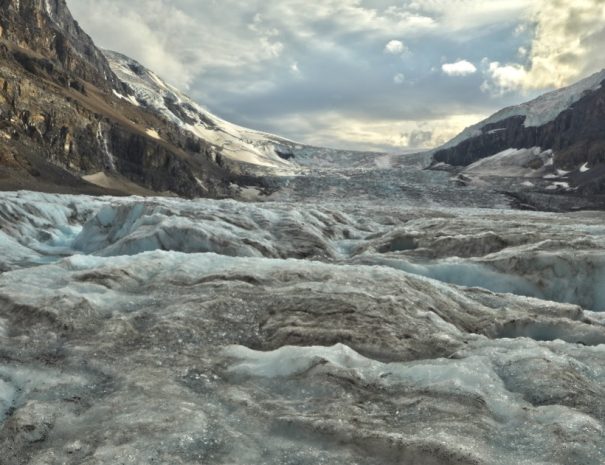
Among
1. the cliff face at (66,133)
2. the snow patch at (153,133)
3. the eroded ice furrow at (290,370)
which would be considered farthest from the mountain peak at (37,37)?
the eroded ice furrow at (290,370)

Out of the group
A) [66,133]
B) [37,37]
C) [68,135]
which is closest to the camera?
[66,133]

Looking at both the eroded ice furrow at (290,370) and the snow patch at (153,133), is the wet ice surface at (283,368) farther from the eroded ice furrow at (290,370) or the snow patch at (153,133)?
the snow patch at (153,133)

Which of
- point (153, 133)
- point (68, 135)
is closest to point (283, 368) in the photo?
point (68, 135)

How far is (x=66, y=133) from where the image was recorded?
292 ft

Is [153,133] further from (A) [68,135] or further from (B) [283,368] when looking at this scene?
(B) [283,368]

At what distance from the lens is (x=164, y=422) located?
679 cm

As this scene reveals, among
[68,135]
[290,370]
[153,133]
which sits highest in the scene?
[153,133]

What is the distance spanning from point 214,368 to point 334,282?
194 inches

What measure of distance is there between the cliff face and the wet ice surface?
5221 cm

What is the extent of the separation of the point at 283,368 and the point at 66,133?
9251 cm

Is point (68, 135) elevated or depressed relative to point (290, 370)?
elevated

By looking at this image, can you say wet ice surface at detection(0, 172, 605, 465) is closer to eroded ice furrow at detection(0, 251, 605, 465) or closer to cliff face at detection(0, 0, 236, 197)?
eroded ice furrow at detection(0, 251, 605, 465)

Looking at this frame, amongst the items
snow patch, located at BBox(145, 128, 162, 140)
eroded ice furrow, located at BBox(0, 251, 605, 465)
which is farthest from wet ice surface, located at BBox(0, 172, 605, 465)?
snow patch, located at BBox(145, 128, 162, 140)

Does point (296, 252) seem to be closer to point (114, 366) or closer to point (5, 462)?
point (114, 366)
